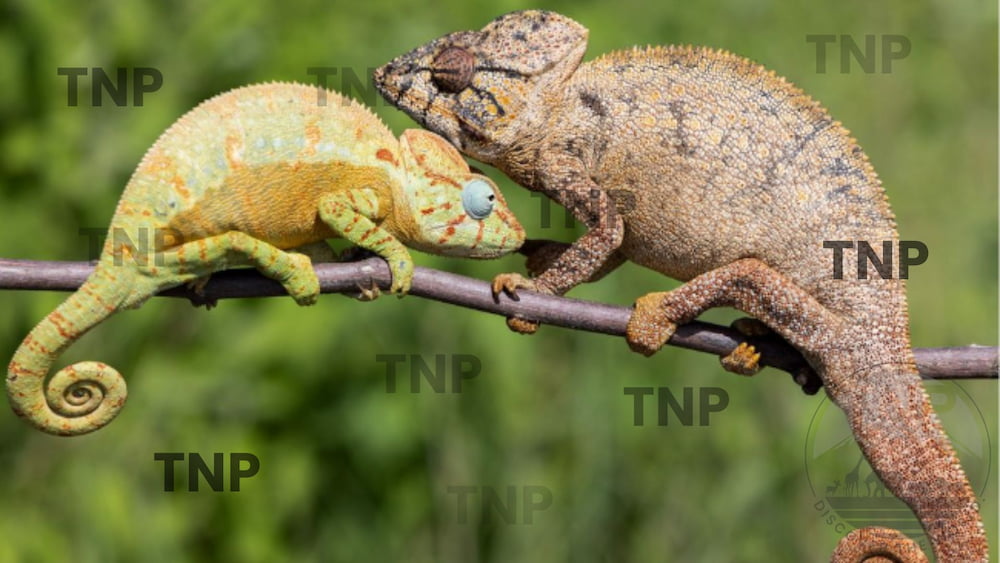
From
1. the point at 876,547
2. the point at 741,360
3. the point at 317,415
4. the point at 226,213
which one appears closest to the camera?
the point at 226,213

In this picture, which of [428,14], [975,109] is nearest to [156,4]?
[428,14]

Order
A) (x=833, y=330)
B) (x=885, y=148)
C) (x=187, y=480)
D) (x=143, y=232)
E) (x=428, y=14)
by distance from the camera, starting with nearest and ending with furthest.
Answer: (x=143, y=232) → (x=833, y=330) → (x=187, y=480) → (x=428, y=14) → (x=885, y=148)

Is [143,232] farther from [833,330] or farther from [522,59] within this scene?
[833,330]

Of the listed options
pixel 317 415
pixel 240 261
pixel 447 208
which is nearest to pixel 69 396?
pixel 240 261

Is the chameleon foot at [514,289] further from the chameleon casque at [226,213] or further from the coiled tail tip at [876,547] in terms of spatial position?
the coiled tail tip at [876,547]

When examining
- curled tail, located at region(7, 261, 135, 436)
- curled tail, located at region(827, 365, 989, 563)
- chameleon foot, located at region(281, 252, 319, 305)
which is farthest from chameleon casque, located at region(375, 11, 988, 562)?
curled tail, located at region(7, 261, 135, 436)

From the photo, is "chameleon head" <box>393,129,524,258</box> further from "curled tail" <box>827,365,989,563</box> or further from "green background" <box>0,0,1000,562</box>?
"green background" <box>0,0,1000,562</box>

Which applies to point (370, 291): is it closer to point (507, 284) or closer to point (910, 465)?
point (507, 284)
